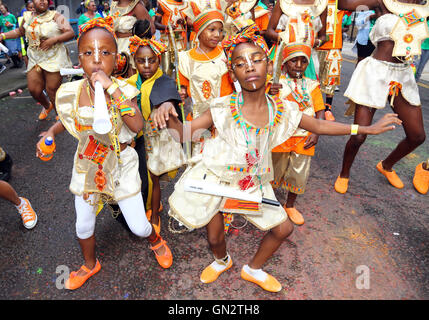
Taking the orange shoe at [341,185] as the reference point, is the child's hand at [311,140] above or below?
above

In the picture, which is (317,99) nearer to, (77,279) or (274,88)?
(274,88)

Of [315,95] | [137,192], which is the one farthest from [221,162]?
[315,95]

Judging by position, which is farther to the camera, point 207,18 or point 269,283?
point 207,18

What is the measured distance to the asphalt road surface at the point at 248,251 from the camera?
2.45 meters

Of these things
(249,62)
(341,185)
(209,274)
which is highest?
(249,62)

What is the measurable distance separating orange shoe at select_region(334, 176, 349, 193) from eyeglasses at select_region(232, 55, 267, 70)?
2.34 metres

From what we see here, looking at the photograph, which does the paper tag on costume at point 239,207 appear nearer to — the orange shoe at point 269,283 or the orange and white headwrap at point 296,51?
the orange shoe at point 269,283

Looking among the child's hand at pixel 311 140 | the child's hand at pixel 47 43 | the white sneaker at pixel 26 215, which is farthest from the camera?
the child's hand at pixel 47 43

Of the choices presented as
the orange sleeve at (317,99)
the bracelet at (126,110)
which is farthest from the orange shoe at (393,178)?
the bracelet at (126,110)

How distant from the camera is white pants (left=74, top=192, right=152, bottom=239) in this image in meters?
2.25

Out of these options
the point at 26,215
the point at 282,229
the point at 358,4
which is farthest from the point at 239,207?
the point at 358,4

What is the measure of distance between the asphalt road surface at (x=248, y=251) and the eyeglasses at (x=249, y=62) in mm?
1687

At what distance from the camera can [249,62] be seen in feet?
6.52

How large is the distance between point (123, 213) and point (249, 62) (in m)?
1.43
